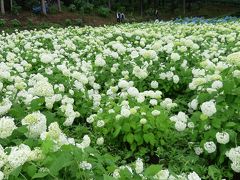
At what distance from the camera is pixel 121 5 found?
4481 centimetres

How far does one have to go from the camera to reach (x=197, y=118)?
4.94 m

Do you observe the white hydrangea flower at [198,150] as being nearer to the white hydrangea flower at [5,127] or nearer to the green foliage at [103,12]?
the white hydrangea flower at [5,127]

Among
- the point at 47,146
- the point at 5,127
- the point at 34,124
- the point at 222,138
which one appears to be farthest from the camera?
the point at 222,138

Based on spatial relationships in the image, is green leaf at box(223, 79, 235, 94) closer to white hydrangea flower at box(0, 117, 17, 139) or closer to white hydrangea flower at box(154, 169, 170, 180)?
white hydrangea flower at box(154, 169, 170, 180)

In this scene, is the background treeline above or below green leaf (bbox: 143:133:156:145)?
below

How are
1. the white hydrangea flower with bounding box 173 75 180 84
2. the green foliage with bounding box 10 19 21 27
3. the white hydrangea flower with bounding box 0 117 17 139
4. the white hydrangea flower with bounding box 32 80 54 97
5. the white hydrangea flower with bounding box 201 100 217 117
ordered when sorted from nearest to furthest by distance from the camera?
the white hydrangea flower with bounding box 0 117 17 139 → the white hydrangea flower with bounding box 32 80 54 97 → the white hydrangea flower with bounding box 201 100 217 117 → the white hydrangea flower with bounding box 173 75 180 84 → the green foliage with bounding box 10 19 21 27

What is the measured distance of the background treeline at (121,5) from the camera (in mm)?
34800

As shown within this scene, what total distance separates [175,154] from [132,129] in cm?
59

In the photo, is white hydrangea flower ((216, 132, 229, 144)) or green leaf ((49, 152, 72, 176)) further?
white hydrangea flower ((216, 132, 229, 144))

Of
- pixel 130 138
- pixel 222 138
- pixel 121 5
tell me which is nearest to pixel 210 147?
pixel 222 138

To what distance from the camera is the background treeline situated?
34800 millimetres

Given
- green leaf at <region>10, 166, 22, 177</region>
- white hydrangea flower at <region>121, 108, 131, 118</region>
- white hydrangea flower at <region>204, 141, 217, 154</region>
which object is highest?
green leaf at <region>10, 166, 22, 177</region>

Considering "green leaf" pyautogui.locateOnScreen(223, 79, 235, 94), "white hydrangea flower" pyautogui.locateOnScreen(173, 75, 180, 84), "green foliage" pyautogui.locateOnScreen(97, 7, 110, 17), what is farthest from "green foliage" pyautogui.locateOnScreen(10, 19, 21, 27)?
"green leaf" pyautogui.locateOnScreen(223, 79, 235, 94)

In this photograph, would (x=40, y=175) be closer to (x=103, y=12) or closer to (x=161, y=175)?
(x=161, y=175)
